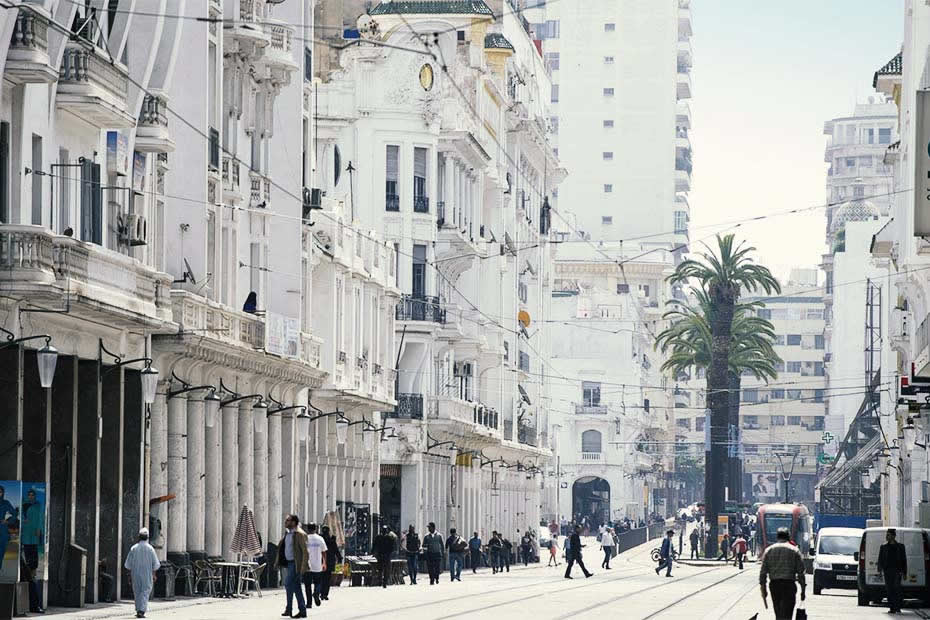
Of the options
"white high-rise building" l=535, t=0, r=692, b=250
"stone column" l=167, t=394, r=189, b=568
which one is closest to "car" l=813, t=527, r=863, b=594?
"stone column" l=167, t=394, r=189, b=568

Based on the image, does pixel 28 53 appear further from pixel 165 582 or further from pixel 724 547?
pixel 724 547

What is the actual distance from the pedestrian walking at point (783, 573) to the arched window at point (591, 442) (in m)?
121

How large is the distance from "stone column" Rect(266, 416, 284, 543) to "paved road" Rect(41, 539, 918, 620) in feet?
10.2

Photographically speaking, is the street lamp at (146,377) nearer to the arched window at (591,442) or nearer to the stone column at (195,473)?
the stone column at (195,473)

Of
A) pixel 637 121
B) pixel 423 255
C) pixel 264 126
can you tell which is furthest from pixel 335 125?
pixel 637 121

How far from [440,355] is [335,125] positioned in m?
9.41

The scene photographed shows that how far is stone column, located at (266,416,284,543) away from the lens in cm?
5072

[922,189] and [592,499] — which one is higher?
[922,189]

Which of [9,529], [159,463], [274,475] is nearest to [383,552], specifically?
[274,475]

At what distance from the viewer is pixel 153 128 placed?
39.8m

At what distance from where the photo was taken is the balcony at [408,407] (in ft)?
235

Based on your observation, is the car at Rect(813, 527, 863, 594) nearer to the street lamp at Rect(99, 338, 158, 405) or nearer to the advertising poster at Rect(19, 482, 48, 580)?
the street lamp at Rect(99, 338, 158, 405)

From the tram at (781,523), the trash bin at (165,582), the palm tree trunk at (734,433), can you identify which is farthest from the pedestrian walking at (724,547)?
the trash bin at (165,582)

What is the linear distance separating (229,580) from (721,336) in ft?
174
